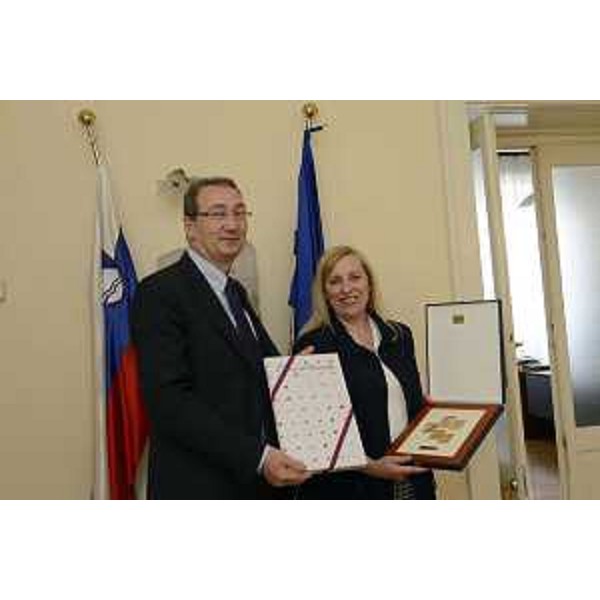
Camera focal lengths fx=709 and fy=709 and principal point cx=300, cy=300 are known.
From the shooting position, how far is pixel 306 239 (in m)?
2.61

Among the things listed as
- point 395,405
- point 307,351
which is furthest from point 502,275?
point 307,351

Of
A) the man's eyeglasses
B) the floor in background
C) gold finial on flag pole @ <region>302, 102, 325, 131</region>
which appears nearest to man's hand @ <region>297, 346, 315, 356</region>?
the man's eyeglasses

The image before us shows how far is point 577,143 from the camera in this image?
150 inches

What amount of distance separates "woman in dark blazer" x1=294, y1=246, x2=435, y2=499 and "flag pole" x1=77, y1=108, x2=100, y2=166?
3.50 feet

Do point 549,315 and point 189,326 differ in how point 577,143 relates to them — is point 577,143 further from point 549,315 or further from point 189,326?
point 189,326

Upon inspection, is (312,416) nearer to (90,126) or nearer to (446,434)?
(446,434)

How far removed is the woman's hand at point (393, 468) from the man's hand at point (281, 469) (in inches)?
9.2

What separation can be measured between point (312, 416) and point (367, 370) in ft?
0.88

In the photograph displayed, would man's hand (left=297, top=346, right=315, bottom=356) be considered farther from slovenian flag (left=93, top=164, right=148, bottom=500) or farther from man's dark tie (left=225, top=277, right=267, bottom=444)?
slovenian flag (left=93, top=164, right=148, bottom=500)

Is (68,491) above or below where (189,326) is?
below

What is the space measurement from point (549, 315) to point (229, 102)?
2.15 metres

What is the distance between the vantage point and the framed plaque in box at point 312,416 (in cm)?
173

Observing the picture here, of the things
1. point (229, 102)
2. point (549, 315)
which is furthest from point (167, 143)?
point (549, 315)

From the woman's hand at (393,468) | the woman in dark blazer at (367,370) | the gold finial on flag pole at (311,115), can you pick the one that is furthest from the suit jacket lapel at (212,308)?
the gold finial on flag pole at (311,115)
